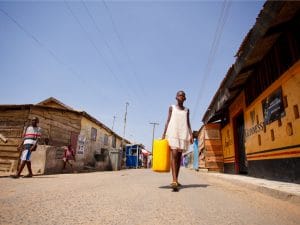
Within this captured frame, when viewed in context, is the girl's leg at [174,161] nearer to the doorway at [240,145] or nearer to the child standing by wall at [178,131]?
the child standing by wall at [178,131]

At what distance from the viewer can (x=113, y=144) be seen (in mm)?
28203

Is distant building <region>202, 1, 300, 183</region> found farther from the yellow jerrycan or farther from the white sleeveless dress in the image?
the yellow jerrycan

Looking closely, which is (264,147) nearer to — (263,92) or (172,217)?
(263,92)

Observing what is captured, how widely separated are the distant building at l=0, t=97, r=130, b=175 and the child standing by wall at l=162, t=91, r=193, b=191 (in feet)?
25.1

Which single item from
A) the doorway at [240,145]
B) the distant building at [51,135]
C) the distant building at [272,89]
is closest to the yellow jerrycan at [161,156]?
the distant building at [272,89]

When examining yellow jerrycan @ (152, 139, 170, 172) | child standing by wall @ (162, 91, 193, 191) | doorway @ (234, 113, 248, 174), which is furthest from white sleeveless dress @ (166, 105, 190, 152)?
doorway @ (234, 113, 248, 174)

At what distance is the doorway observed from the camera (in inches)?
367

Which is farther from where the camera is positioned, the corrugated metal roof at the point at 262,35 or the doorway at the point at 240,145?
the doorway at the point at 240,145

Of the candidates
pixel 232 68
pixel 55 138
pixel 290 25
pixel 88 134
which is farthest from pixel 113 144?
pixel 290 25

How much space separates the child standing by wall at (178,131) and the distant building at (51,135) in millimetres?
7649

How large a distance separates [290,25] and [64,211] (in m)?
5.43

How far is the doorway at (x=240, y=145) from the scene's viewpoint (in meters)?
9.32

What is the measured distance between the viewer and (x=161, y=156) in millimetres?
4230

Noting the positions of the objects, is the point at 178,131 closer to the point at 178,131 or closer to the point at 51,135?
the point at 178,131
